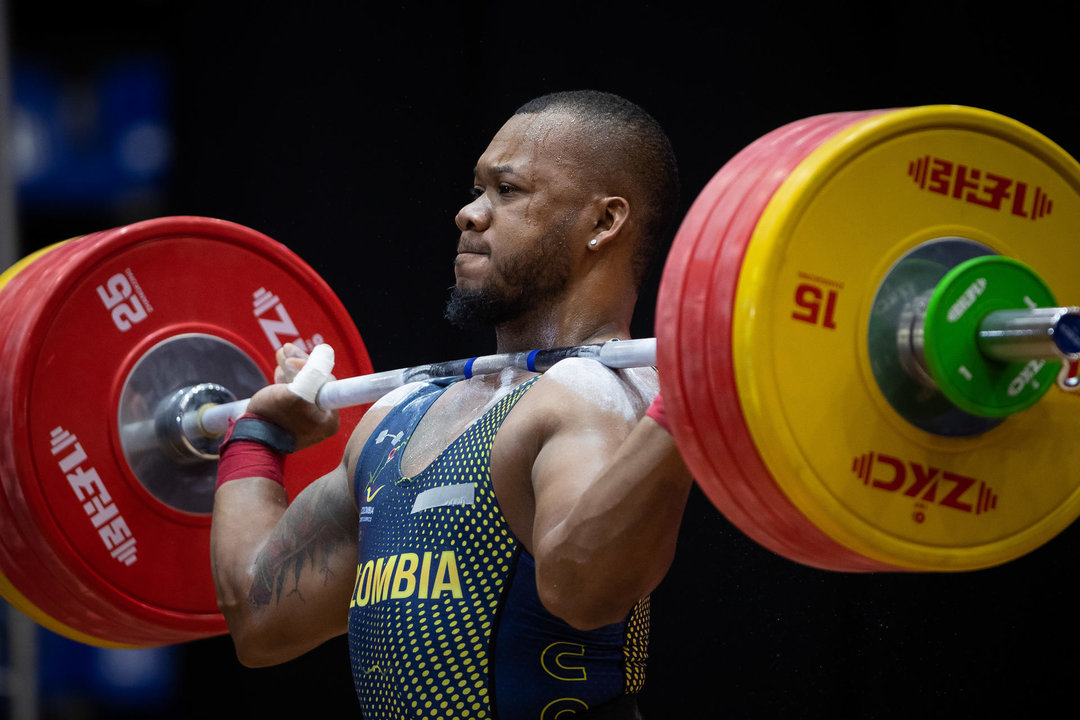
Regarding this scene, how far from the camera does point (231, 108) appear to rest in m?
3.01

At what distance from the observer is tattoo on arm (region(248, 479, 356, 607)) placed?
7.18 ft

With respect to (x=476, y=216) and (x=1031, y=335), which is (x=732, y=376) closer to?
(x=1031, y=335)

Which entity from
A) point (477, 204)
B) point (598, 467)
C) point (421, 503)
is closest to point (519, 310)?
point (477, 204)

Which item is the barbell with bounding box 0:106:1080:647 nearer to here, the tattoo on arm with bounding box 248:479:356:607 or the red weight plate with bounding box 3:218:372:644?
the tattoo on arm with bounding box 248:479:356:607

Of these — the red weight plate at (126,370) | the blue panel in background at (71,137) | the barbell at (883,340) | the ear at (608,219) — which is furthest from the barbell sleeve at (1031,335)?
the blue panel in background at (71,137)

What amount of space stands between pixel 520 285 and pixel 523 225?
100 mm

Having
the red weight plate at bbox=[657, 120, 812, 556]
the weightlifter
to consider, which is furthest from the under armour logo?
the red weight plate at bbox=[657, 120, 812, 556]

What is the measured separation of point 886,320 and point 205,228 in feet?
5.38

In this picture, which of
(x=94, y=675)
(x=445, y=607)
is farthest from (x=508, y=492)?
(x=94, y=675)

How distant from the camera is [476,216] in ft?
6.98

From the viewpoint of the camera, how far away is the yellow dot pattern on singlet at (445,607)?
180cm

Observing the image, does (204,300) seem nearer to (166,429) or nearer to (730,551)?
(166,429)

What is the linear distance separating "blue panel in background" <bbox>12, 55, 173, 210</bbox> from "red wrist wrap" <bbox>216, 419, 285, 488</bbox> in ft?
3.73

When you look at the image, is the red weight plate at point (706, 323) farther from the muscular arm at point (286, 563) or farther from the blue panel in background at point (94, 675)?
the blue panel in background at point (94, 675)
